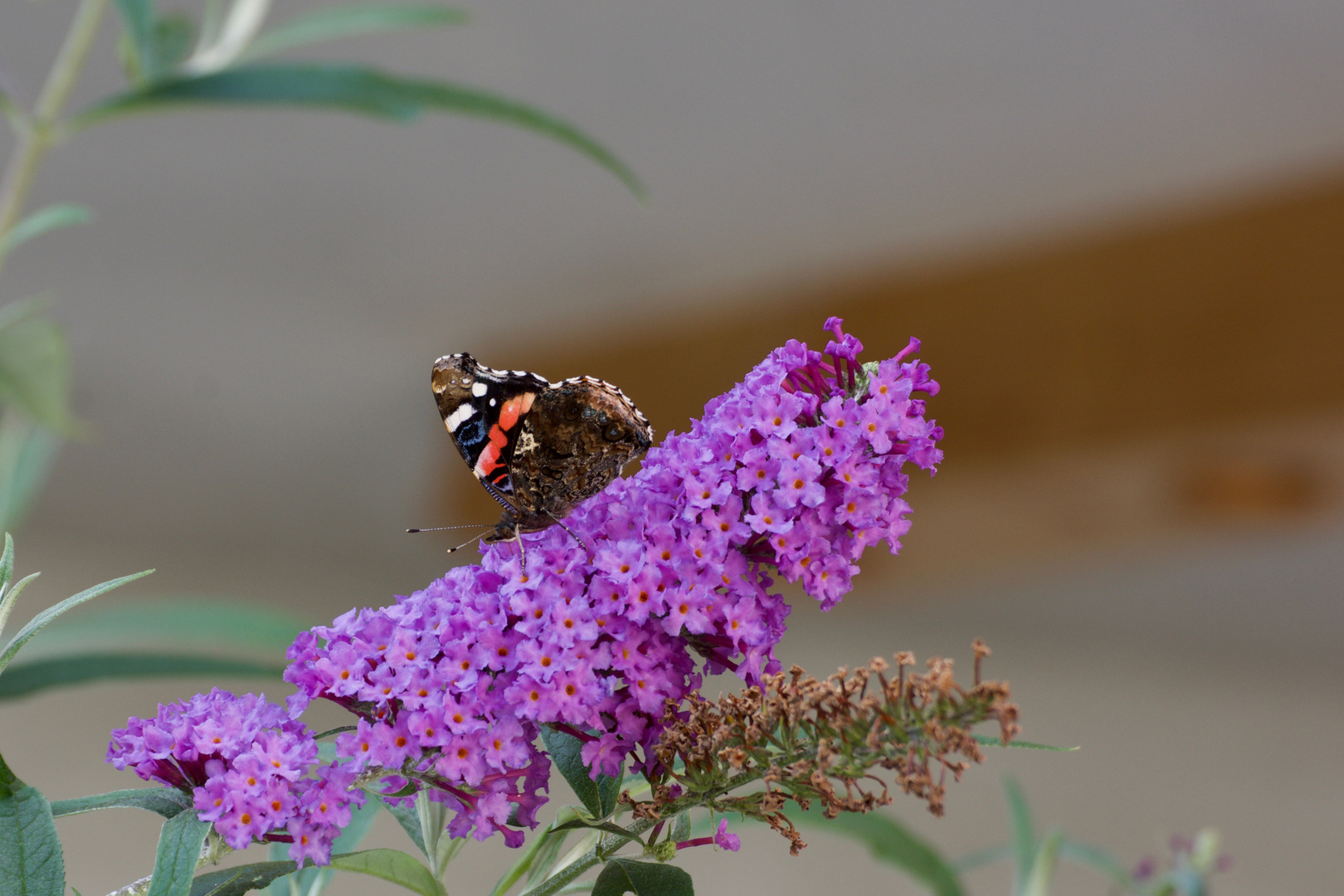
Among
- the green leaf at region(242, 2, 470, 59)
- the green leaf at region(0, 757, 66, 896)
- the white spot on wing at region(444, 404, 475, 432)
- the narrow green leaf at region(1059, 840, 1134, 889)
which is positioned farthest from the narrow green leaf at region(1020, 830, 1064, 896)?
the green leaf at region(242, 2, 470, 59)

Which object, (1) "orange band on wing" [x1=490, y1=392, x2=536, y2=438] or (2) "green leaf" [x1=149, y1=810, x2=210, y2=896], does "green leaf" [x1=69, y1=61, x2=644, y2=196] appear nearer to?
(1) "orange band on wing" [x1=490, y1=392, x2=536, y2=438]

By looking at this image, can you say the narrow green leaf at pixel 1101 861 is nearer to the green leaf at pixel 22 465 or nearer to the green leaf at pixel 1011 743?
the green leaf at pixel 1011 743

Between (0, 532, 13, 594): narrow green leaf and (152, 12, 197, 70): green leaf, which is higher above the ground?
(152, 12, 197, 70): green leaf

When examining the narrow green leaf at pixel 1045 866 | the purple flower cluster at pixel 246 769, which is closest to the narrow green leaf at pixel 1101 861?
the narrow green leaf at pixel 1045 866

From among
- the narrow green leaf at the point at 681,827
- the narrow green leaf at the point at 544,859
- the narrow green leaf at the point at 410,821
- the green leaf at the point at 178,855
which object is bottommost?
the green leaf at the point at 178,855

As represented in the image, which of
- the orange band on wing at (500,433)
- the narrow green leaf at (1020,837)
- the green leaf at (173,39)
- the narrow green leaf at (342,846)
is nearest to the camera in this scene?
the narrow green leaf at (342,846)

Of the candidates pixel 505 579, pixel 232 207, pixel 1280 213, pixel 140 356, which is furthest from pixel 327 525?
pixel 505 579

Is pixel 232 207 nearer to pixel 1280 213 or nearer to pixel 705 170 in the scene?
pixel 705 170
